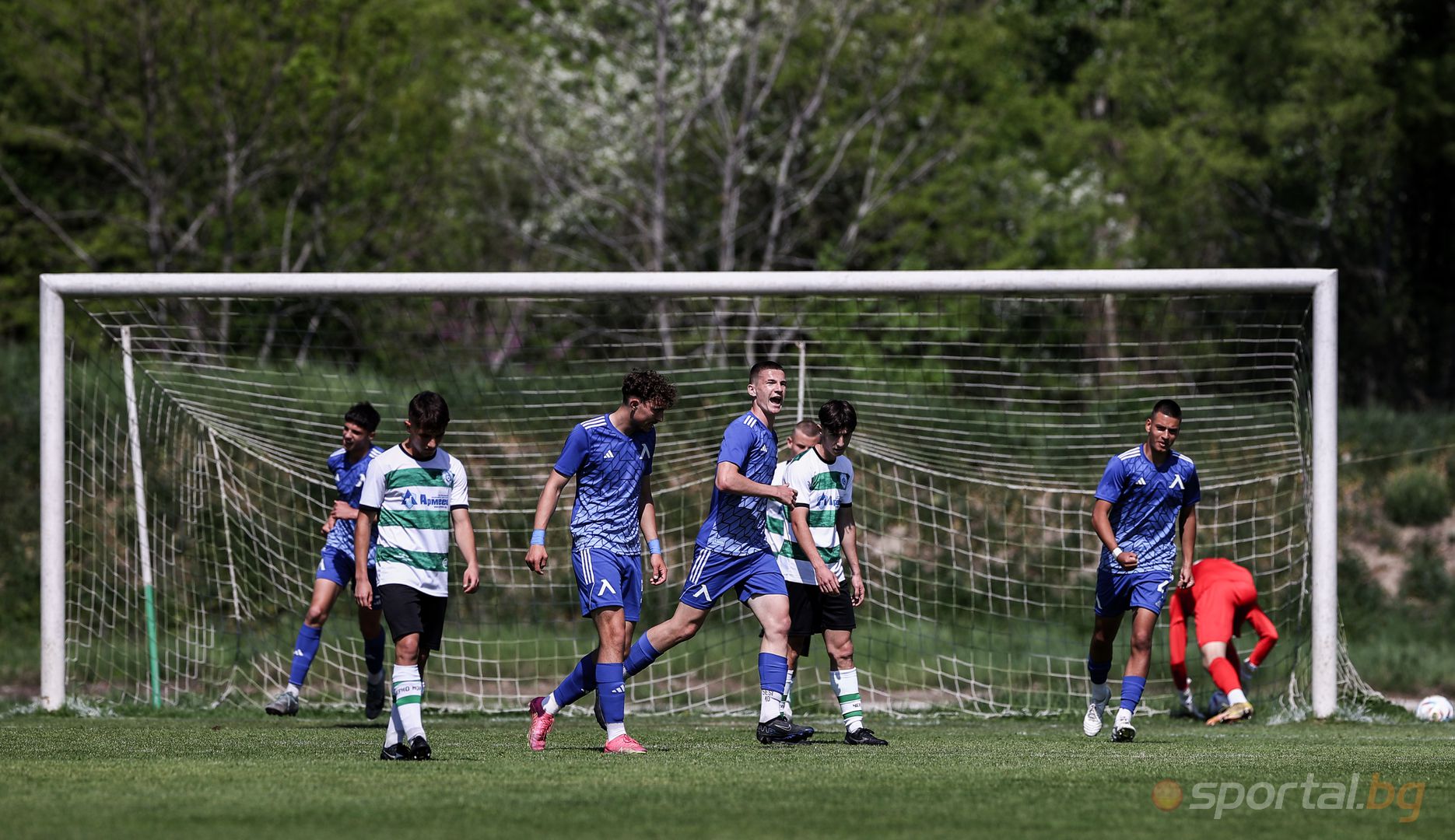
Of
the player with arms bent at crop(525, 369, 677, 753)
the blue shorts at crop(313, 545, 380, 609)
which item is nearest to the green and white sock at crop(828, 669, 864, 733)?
the player with arms bent at crop(525, 369, 677, 753)

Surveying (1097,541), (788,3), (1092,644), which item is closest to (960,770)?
(1092,644)

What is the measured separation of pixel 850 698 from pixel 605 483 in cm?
185

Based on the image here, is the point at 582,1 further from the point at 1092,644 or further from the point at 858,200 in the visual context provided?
the point at 1092,644

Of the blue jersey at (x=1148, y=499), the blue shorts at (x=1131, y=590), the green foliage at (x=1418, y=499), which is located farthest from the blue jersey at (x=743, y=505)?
the green foliage at (x=1418, y=499)

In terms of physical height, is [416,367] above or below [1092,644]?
above

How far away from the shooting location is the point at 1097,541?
13.8 m

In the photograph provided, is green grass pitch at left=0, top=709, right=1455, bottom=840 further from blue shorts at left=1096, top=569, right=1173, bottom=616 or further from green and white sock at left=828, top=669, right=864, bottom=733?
blue shorts at left=1096, top=569, right=1173, bottom=616

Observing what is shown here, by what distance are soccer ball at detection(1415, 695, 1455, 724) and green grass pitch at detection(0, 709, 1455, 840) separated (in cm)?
211

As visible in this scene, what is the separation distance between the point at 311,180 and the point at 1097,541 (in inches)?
519

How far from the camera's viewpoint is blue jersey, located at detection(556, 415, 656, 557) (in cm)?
761

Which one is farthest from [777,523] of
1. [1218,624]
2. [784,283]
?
[1218,624]

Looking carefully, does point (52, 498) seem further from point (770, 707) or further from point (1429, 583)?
point (1429, 583)

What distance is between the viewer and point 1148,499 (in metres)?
8.68

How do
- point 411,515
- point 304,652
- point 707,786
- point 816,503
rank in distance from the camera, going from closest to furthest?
1. point 707,786
2. point 411,515
3. point 816,503
4. point 304,652
